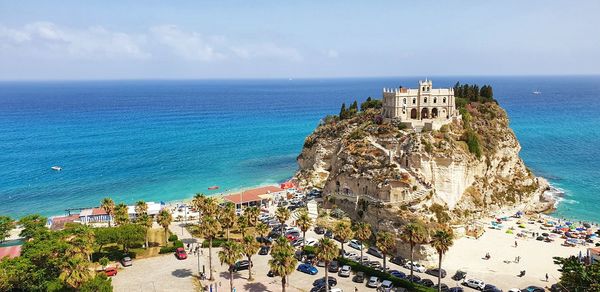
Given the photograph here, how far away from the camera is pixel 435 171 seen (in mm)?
69250

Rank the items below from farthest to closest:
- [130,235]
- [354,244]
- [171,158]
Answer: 1. [171,158]
2. [354,244]
3. [130,235]

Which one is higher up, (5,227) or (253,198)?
(5,227)

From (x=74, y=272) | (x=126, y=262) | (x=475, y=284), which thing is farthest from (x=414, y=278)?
(x=74, y=272)

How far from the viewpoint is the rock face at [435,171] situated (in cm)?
6569

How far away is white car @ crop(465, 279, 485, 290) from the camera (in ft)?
165

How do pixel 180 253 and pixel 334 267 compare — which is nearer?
pixel 334 267

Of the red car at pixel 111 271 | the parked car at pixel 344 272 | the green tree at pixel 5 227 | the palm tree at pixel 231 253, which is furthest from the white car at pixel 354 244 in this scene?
the green tree at pixel 5 227

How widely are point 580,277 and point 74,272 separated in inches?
1700

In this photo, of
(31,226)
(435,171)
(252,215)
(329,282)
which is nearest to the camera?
(329,282)

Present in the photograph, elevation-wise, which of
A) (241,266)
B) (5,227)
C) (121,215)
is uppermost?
(121,215)

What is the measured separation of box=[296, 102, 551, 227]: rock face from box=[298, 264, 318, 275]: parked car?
51.7 ft

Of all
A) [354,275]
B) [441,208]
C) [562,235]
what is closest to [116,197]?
[354,275]

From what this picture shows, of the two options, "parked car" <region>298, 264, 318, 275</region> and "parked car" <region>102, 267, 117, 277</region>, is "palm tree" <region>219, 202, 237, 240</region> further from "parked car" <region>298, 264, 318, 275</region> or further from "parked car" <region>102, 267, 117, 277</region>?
"parked car" <region>102, 267, 117, 277</region>

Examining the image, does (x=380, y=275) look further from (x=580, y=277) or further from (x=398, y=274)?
(x=580, y=277)
